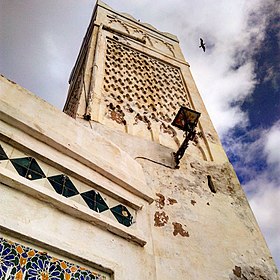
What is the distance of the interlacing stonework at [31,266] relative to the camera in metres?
1.28

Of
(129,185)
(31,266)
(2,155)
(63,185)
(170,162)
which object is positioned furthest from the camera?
(170,162)

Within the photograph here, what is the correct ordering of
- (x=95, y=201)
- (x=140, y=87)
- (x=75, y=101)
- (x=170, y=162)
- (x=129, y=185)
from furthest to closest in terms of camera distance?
1. (x=140, y=87)
2. (x=75, y=101)
3. (x=170, y=162)
4. (x=129, y=185)
5. (x=95, y=201)

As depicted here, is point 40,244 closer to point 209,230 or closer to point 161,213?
point 161,213

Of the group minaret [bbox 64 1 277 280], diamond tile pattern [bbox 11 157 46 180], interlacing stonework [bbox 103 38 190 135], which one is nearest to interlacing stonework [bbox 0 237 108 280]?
diamond tile pattern [bbox 11 157 46 180]

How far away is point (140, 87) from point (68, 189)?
2.49 metres

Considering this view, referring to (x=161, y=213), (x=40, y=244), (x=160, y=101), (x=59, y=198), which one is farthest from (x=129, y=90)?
(x=40, y=244)

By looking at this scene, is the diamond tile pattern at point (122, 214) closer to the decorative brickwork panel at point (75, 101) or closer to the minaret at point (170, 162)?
the minaret at point (170, 162)

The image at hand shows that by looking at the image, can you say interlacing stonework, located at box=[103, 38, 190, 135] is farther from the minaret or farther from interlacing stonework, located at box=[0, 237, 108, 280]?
interlacing stonework, located at box=[0, 237, 108, 280]

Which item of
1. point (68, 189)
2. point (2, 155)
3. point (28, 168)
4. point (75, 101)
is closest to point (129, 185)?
point (68, 189)

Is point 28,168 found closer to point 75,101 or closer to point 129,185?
point 129,185

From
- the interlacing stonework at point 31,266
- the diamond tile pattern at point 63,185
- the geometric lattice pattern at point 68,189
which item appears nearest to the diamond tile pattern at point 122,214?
the geometric lattice pattern at point 68,189

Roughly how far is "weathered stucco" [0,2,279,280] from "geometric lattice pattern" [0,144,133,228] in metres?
0.04

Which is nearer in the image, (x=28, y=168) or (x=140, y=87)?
(x=28, y=168)

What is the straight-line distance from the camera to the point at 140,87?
4.02 meters
